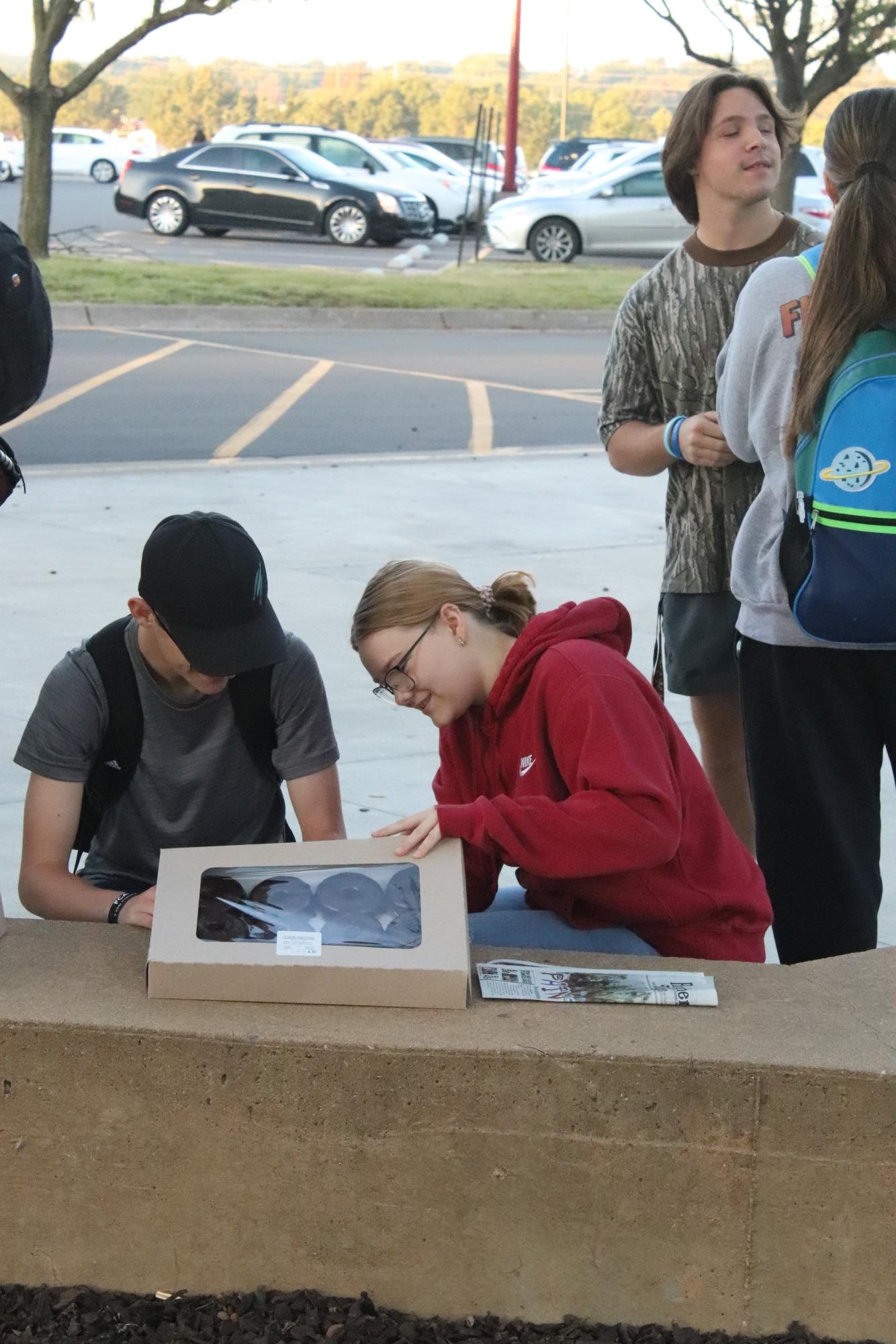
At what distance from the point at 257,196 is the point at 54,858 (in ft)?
70.3

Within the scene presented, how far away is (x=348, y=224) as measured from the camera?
23.2 meters

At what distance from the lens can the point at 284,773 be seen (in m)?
2.89

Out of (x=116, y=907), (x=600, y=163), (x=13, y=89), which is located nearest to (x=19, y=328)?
(x=116, y=907)

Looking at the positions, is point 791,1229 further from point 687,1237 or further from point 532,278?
point 532,278

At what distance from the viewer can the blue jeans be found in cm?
263

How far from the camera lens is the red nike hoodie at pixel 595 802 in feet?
7.93

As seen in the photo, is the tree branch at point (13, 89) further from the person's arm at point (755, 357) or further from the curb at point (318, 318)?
the person's arm at point (755, 357)

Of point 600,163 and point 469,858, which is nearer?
point 469,858

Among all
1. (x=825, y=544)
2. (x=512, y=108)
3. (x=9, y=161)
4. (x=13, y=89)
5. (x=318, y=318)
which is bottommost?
(x=318, y=318)

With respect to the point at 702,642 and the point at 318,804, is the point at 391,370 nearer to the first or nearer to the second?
the point at 702,642

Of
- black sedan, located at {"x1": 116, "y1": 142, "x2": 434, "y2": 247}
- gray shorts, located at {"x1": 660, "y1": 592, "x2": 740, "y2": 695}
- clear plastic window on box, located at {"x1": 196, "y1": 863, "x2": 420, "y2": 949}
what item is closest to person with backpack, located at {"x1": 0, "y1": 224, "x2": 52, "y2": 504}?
clear plastic window on box, located at {"x1": 196, "y1": 863, "x2": 420, "y2": 949}

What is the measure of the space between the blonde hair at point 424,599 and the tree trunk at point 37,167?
15142mm

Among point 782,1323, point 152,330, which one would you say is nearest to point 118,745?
point 782,1323

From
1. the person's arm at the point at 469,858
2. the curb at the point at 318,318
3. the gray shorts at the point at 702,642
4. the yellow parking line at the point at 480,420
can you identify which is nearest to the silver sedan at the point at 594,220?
the curb at the point at 318,318
